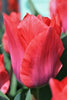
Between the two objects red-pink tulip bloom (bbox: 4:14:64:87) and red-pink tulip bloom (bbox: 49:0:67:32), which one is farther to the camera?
red-pink tulip bloom (bbox: 49:0:67:32)

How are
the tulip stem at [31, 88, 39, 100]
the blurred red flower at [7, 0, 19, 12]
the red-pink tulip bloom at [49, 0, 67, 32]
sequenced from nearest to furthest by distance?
the tulip stem at [31, 88, 39, 100] → the red-pink tulip bloom at [49, 0, 67, 32] → the blurred red flower at [7, 0, 19, 12]

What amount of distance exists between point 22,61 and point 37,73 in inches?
1.2

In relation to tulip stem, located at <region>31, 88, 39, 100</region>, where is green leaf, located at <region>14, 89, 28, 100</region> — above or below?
below

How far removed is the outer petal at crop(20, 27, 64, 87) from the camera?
36cm

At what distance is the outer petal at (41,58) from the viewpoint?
36 centimetres

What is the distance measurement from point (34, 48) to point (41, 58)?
0.07 feet

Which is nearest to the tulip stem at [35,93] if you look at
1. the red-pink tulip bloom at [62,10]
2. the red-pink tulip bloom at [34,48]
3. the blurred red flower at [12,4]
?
the red-pink tulip bloom at [34,48]

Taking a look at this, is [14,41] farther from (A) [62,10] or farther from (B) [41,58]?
(A) [62,10]

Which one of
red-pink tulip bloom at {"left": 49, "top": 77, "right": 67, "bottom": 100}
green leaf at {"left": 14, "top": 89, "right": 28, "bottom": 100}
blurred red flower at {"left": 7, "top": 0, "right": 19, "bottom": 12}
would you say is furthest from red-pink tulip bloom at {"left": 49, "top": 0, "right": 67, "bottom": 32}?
blurred red flower at {"left": 7, "top": 0, "right": 19, "bottom": 12}

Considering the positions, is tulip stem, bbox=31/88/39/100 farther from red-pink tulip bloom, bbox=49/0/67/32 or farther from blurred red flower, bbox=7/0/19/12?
blurred red flower, bbox=7/0/19/12

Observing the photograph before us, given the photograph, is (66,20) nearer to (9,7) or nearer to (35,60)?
(35,60)

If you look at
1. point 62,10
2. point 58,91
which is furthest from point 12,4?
Result: point 58,91

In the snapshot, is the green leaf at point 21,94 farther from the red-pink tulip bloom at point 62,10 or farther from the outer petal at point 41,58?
the red-pink tulip bloom at point 62,10

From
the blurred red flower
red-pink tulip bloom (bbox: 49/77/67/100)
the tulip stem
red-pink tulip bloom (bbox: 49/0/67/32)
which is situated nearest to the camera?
red-pink tulip bloom (bbox: 49/77/67/100)
